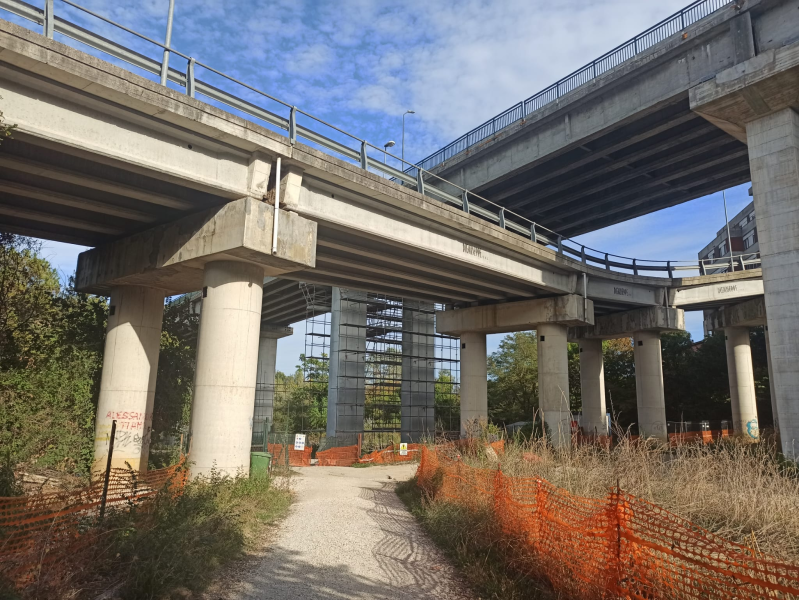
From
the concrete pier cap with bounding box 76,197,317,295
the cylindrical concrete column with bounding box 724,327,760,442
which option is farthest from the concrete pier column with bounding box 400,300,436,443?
the concrete pier cap with bounding box 76,197,317,295

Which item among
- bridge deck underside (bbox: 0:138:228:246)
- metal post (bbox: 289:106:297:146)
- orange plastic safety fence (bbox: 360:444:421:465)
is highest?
metal post (bbox: 289:106:297:146)

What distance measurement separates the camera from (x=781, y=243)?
1458 cm

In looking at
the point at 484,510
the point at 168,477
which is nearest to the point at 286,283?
the point at 168,477

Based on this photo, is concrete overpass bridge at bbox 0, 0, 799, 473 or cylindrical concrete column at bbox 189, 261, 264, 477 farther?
cylindrical concrete column at bbox 189, 261, 264, 477

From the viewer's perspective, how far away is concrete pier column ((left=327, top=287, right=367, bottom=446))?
3056cm

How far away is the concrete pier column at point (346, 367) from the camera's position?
3056cm

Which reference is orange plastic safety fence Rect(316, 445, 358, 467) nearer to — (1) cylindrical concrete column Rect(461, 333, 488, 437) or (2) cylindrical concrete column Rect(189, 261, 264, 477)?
(1) cylindrical concrete column Rect(461, 333, 488, 437)

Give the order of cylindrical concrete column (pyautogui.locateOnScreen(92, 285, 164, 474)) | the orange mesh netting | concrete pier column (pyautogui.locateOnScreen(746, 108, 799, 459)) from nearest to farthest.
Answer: the orange mesh netting < cylindrical concrete column (pyautogui.locateOnScreen(92, 285, 164, 474)) < concrete pier column (pyautogui.locateOnScreen(746, 108, 799, 459))

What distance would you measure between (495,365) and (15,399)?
39.9 metres

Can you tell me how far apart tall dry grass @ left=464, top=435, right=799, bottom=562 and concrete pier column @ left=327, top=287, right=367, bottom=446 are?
20946 mm

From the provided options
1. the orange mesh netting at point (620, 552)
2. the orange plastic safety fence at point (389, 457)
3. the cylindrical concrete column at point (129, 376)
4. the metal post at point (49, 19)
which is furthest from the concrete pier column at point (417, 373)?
the metal post at point (49, 19)

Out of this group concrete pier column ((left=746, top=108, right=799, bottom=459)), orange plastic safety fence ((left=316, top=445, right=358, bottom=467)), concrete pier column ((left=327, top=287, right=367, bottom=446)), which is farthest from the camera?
concrete pier column ((left=327, top=287, right=367, bottom=446))

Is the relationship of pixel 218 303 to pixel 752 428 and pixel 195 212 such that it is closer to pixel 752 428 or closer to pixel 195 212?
pixel 195 212

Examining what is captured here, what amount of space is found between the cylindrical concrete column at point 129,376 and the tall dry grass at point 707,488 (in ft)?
31.3
